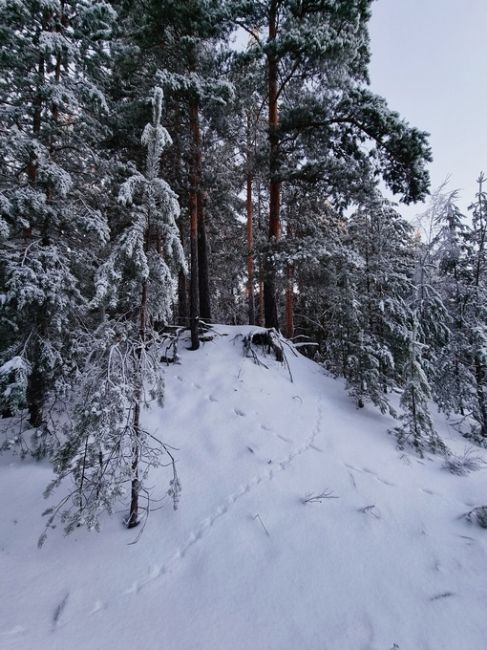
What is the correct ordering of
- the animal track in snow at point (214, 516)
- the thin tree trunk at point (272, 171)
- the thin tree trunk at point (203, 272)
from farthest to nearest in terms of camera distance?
the thin tree trunk at point (203, 272) < the thin tree trunk at point (272, 171) < the animal track in snow at point (214, 516)

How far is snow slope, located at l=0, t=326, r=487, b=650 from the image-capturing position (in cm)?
294

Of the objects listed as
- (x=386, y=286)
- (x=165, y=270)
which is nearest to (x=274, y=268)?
(x=386, y=286)

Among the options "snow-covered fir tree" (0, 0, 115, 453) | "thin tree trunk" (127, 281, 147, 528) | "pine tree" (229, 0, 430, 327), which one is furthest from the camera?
"pine tree" (229, 0, 430, 327)

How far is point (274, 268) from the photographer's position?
8242mm

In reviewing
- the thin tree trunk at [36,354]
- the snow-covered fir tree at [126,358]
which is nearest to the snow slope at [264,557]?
the snow-covered fir tree at [126,358]

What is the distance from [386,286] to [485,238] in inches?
123

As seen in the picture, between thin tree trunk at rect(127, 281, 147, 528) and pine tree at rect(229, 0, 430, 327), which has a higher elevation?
pine tree at rect(229, 0, 430, 327)

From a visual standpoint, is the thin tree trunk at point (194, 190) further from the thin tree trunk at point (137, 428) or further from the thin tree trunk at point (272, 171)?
the thin tree trunk at point (137, 428)

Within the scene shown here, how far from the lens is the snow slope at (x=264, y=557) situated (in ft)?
9.64

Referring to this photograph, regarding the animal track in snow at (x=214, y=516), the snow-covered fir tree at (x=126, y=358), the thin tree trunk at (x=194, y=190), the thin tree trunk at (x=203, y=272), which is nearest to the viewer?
the animal track in snow at (x=214, y=516)

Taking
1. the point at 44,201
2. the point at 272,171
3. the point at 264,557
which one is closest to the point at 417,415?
the point at 264,557

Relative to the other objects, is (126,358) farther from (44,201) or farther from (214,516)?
(44,201)

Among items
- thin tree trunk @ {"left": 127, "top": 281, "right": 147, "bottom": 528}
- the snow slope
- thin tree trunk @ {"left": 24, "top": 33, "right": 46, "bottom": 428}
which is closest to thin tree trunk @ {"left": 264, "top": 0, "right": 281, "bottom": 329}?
the snow slope

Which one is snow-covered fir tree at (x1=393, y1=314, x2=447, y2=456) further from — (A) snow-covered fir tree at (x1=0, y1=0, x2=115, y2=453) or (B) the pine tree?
(A) snow-covered fir tree at (x1=0, y1=0, x2=115, y2=453)
